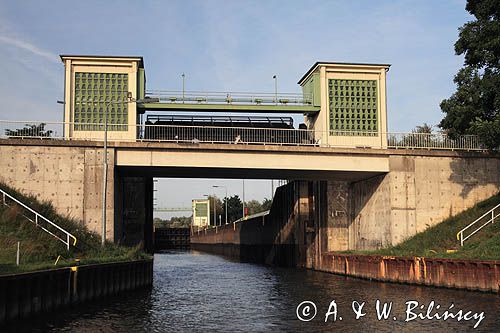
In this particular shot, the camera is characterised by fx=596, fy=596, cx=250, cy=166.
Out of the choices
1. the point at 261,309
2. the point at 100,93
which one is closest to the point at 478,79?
the point at 261,309

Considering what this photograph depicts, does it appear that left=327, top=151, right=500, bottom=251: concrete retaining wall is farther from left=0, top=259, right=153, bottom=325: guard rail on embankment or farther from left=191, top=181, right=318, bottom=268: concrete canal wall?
left=0, top=259, right=153, bottom=325: guard rail on embankment

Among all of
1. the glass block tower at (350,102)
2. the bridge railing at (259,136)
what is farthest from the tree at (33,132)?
the glass block tower at (350,102)

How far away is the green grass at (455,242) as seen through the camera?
3069 centimetres

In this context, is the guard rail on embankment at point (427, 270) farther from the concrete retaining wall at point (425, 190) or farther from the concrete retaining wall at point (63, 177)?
the concrete retaining wall at point (63, 177)

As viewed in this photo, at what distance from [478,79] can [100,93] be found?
24545 millimetres

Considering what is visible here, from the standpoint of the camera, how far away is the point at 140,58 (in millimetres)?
41188

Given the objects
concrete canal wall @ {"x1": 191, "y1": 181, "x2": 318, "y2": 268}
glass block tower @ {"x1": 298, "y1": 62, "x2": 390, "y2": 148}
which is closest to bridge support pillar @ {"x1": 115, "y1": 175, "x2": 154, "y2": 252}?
glass block tower @ {"x1": 298, "y1": 62, "x2": 390, "y2": 148}

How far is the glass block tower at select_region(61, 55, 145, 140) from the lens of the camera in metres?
40.0

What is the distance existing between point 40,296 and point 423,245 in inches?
939

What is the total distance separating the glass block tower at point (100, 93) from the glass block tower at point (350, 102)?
1326cm

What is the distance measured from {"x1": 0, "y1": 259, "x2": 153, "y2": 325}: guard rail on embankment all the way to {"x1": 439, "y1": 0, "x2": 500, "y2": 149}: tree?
20942mm

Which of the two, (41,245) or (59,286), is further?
(41,245)

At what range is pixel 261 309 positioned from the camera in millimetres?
25719

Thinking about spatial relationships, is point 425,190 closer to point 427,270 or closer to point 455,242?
point 455,242
